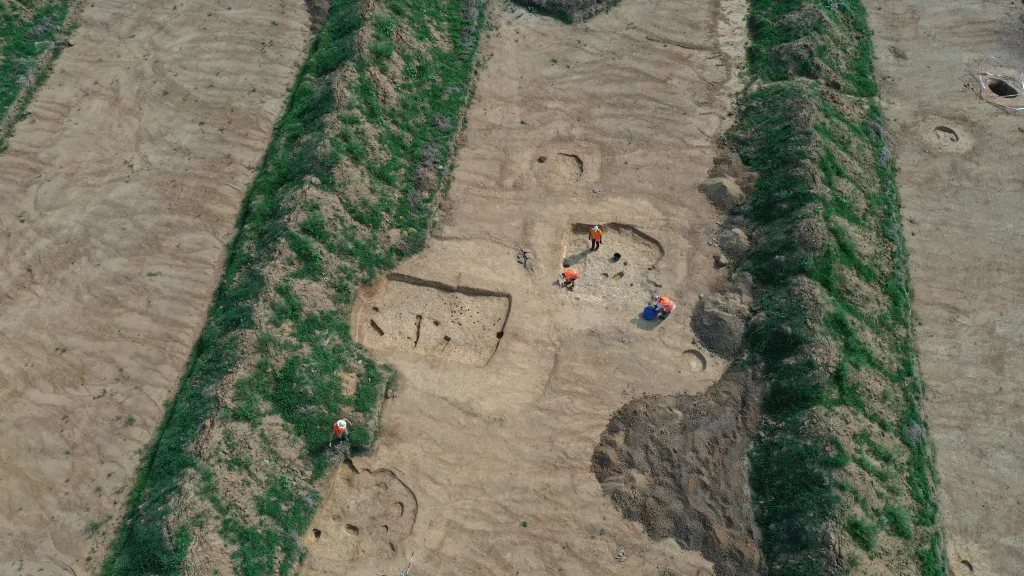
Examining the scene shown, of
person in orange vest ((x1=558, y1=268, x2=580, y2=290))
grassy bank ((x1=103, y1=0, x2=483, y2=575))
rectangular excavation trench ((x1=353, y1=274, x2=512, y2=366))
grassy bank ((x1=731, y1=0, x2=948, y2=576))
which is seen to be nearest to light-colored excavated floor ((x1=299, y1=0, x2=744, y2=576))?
Answer: person in orange vest ((x1=558, y1=268, x2=580, y2=290))

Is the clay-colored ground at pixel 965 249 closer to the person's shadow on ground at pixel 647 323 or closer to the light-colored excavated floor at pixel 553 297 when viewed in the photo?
the light-colored excavated floor at pixel 553 297

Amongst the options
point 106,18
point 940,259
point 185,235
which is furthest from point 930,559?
point 106,18

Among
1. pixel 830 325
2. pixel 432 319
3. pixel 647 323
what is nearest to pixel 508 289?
pixel 432 319

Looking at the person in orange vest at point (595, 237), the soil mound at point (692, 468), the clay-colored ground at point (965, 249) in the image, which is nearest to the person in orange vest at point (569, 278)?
the person in orange vest at point (595, 237)

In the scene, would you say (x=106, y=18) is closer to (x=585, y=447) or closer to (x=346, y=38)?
(x=346, y=38)

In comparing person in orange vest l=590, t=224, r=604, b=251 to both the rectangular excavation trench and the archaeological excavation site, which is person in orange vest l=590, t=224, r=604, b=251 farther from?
the rectangular excavation trench
